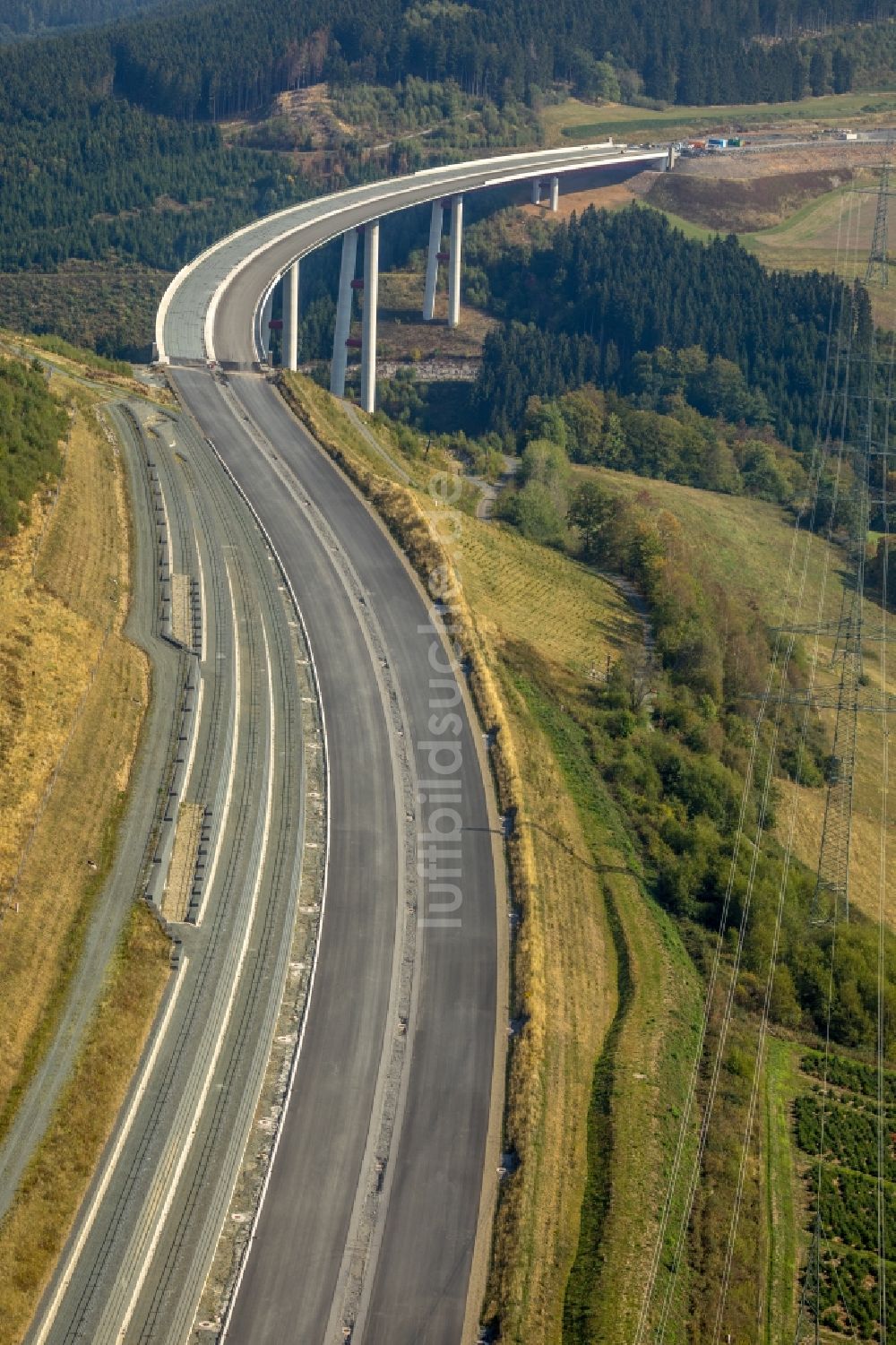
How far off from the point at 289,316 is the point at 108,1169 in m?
118

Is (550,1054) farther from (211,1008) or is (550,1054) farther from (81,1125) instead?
(81,1125)

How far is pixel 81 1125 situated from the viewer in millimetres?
46188

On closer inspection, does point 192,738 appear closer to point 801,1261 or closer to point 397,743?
point 397,743

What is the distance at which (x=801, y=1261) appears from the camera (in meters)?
48.7

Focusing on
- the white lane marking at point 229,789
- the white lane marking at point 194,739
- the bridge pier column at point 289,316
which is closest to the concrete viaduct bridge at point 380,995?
the white lane marking at point 229,789

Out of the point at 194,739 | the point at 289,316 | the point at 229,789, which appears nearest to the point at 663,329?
the point at 289,316

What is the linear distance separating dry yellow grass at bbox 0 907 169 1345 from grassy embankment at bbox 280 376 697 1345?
13.6 meters

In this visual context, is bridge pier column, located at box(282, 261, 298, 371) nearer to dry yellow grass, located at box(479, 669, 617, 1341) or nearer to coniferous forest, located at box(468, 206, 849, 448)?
coniferous forest, located at box(468, 206, 849, 448)

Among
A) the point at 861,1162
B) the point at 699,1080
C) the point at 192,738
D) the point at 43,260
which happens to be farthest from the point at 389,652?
the point at 43,260

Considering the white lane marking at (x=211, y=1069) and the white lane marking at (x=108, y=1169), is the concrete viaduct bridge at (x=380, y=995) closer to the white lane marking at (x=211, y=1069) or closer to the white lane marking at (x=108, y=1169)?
the white lane marking at (x=211, y=1069)

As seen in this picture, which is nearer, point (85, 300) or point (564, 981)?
point (564, 981)

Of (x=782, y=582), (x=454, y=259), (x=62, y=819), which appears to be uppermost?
(x=454, y=259)

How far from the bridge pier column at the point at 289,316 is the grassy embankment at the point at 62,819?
6672 cm

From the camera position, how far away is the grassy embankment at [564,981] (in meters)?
44.7
